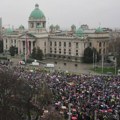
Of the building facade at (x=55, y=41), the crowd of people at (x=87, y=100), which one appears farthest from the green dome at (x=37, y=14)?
the crowd of people at (x=87, y=100)

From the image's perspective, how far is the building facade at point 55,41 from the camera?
78.8 meters

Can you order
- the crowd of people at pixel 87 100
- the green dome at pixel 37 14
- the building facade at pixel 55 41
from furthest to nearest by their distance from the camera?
the green dome at pixel 37 14 → the building facade at pixel 55 41 → the crowd of people at pixel 87 100

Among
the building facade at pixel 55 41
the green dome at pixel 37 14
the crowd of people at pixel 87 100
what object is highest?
the green dome at pixel 37 14

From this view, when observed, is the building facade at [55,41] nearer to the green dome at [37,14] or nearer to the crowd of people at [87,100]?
the green dome at [37,14]

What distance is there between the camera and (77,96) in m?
30.3

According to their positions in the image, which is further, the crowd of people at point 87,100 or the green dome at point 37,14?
the green dome at point 37,14

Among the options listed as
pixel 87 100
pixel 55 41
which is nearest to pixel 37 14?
pixel 55 41

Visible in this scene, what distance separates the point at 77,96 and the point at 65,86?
18.2 feet

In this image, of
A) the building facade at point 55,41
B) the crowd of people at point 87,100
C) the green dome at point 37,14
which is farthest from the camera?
the green dome at point 37,14

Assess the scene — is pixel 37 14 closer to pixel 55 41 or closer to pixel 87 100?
pixel 55 41

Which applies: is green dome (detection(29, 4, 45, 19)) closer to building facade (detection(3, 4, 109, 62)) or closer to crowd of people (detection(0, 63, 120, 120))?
building facade (detection(3, 4, 109, 62))

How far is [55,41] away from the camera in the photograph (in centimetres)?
8419

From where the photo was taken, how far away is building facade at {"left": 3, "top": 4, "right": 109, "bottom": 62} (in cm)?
7881

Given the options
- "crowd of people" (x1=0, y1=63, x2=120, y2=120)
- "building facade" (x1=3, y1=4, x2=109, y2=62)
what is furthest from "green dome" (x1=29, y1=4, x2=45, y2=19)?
"crowd of people" (x1=0, y1=63, x2=120, y2=120)
